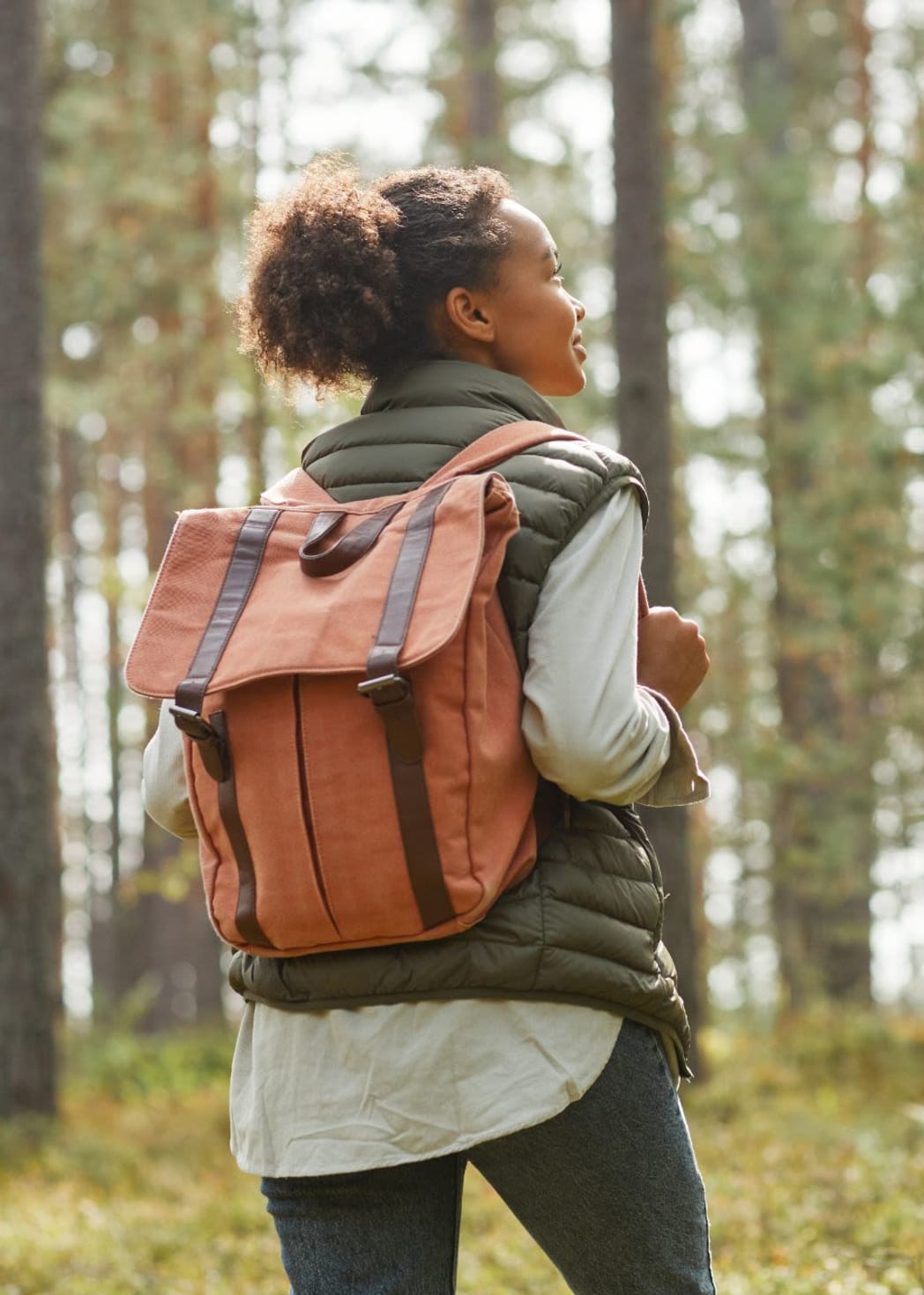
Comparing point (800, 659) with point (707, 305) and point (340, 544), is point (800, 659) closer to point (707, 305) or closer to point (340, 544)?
point (707, 305)

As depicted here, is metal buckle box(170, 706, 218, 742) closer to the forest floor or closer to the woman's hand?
the woman's hand

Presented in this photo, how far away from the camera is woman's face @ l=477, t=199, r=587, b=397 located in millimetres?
2232

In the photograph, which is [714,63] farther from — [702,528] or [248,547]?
[248,547]

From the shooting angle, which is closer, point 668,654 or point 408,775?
point 408,775

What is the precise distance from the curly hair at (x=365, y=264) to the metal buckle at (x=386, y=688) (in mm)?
587

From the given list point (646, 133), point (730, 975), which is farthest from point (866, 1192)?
point (730, 975)

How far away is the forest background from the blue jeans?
6.09 metres

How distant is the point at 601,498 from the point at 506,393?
261 mm

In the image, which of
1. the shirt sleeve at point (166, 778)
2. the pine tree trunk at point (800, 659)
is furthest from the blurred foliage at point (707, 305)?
the shirt sleeve at point (166, 778)

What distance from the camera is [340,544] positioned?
6.66 ft

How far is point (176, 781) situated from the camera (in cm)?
225

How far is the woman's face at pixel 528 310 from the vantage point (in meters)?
2.23

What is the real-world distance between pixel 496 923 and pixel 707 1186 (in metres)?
4.93

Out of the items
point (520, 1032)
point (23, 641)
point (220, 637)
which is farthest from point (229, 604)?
point (23, 641)
